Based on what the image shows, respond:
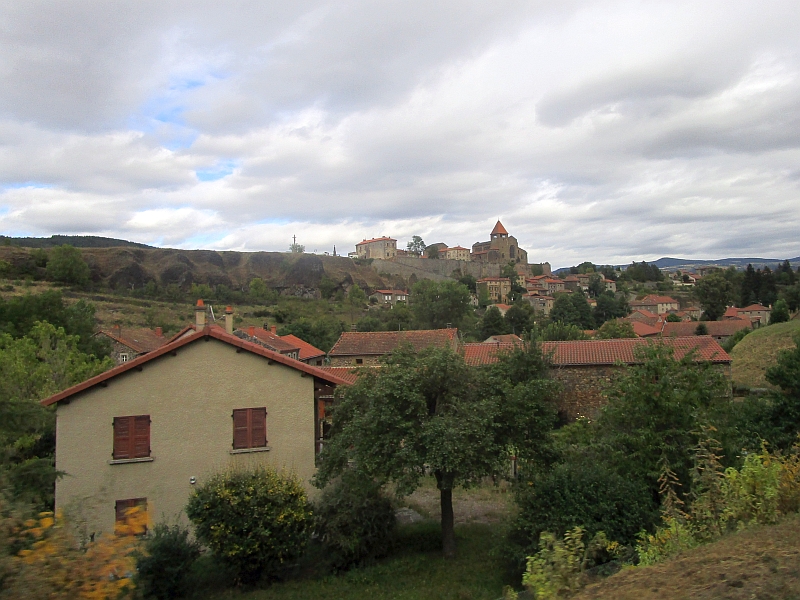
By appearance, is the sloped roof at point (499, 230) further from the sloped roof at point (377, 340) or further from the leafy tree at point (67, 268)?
the sloped roof at point (377, 340)

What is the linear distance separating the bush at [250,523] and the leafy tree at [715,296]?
8543cm

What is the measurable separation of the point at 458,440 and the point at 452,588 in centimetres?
294

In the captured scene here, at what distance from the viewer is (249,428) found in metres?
13.4

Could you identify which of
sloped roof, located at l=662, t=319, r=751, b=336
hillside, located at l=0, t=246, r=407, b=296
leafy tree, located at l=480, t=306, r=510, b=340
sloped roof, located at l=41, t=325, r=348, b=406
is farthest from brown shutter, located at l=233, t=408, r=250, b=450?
hillside, located at l=0, t=246, r=407, b=296

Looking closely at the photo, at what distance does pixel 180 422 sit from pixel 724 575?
1189 cm

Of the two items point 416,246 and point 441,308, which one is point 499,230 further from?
point 441,308

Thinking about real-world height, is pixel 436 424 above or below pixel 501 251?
below

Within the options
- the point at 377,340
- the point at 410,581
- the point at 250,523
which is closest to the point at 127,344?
the point at 377,340

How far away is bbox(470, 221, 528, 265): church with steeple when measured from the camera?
142m

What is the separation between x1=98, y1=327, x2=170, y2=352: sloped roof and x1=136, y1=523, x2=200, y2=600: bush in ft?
96.9

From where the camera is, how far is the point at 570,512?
31.8ft

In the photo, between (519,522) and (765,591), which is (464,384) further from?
(765,591)

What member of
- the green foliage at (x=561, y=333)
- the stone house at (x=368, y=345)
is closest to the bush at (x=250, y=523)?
the stone house at (x=368, y=345)

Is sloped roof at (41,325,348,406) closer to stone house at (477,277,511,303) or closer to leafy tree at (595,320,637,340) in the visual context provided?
leafy tree at (595,320,637,340)
